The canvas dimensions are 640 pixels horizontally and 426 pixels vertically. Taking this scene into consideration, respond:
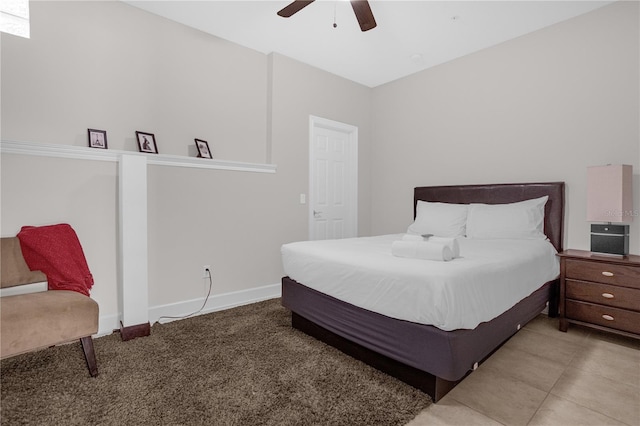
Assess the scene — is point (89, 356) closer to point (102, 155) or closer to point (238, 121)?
point (102, 155)

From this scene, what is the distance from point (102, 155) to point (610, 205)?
3.93 meters

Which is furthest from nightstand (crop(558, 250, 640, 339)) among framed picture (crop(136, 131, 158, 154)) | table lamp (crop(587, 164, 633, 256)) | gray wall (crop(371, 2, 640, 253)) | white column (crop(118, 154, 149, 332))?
framed picture (crop(136, 131, 158, 154))

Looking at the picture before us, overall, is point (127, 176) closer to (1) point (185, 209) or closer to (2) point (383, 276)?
(1) point (185, 209)

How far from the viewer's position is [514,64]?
3.31 m

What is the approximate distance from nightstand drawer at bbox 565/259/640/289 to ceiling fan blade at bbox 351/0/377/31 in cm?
247

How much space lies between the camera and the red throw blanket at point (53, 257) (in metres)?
2.05

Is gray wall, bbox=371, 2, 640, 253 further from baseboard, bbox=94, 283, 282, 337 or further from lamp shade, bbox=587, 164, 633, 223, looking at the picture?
baseboard, bbox=94, 283, 282, 337

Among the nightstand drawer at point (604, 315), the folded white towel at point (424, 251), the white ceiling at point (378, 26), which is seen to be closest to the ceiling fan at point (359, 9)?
the white ceiling at point (378, 26)

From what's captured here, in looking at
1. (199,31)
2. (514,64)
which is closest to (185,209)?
(199,31)

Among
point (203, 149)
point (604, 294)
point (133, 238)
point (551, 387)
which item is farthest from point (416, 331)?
point (203, 149)

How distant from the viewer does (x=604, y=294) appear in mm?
2412

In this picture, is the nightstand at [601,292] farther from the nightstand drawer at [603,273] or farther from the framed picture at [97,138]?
the framed picture at [97,138]

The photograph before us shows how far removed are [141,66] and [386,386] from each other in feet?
10.3

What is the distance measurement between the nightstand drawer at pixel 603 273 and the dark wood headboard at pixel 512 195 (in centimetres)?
47
